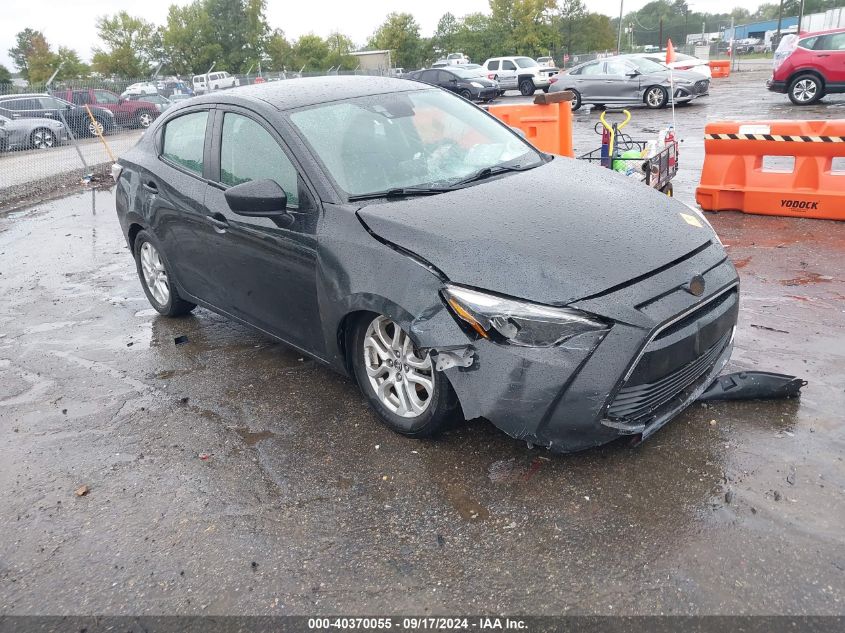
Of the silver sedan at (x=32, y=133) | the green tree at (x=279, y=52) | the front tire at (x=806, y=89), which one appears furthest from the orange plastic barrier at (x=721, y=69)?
the green tree at (x=279, y=52)

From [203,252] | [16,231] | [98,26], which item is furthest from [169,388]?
[98,26]

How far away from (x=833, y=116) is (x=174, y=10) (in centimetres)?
8235

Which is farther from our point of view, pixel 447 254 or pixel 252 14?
pixel 252 14

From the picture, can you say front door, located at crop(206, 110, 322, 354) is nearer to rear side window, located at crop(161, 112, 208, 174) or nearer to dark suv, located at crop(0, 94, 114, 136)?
rear side window, located at crop(161, 112, 208, 174)

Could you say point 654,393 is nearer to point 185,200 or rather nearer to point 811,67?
point 185,200

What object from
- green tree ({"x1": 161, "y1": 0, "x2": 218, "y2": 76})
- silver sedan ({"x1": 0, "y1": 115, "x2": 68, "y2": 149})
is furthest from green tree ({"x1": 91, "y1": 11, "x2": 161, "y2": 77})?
silver sedan ({"x1": 0, "y1": 115, "x2": 68, "y2": 149})

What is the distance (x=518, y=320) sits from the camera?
117 inches

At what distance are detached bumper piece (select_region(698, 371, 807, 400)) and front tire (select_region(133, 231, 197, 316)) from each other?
386cm

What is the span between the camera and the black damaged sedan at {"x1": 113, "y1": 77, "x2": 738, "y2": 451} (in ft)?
9.80

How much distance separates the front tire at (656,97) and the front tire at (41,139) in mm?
17939

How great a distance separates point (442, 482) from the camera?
132 inches

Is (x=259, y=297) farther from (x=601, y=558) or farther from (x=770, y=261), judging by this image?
(x=770, y=261)

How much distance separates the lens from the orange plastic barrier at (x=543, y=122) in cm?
938

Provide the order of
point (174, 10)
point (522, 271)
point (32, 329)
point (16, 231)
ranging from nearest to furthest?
point (522, 271) < point (32, 329) < point (16, 231) < point (174, 10)
